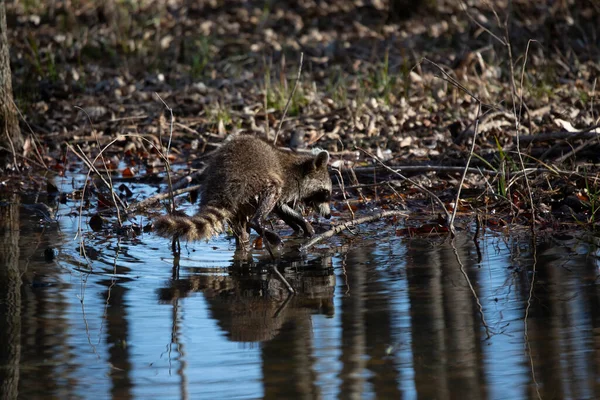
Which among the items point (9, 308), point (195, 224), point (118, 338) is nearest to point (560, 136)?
point (195, 224)

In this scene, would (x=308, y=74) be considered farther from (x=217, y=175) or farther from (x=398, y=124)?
(x=217, y=175)

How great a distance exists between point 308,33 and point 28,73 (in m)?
5.89

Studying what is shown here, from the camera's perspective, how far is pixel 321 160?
7.31m

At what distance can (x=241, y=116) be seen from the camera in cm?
1109

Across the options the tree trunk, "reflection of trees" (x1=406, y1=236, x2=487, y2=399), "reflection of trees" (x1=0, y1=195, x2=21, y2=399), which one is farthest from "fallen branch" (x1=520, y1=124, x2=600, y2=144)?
the tree trunk

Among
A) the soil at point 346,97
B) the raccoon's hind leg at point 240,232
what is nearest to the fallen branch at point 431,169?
the soil at point 346,97

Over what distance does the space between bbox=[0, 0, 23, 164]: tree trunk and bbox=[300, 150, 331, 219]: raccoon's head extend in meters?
3.33

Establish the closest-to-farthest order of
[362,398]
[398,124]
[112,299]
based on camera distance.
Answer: [362,398] < [112,299] < [398,124]

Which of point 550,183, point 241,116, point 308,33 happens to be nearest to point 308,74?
point 241,116

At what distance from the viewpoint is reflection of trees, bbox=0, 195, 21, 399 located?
3896 mm

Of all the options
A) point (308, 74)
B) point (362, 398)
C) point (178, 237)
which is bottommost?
point (362, 398)

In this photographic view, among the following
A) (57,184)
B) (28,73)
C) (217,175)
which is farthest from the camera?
(28,73)

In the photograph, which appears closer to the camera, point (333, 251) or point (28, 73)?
point (333, 251)

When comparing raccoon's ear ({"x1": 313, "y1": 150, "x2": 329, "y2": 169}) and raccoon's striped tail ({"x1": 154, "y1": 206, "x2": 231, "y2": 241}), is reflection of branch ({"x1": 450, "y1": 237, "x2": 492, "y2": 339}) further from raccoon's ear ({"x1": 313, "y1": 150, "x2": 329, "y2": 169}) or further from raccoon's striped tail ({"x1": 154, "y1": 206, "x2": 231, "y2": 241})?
raccoon's striped tail ({"x1": 154, "y1": 206, "x2": 231, "y2": 241})
